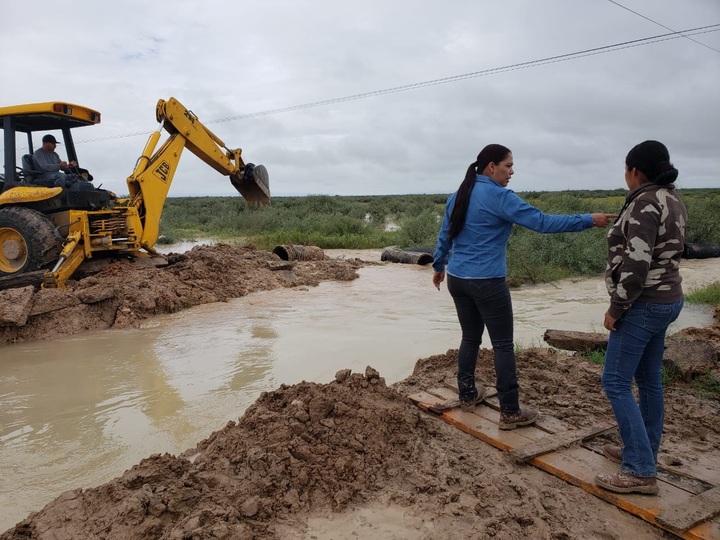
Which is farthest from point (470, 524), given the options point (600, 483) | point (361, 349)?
point (361, 349)

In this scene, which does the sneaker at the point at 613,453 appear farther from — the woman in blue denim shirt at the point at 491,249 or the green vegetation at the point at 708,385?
the green vegetation at the point at 708,385

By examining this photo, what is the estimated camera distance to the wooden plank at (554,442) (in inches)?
132

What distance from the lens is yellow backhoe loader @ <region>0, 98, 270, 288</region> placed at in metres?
8.82

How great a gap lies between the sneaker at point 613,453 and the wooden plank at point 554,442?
0.68ft

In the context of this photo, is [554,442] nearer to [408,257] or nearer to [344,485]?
[344,485]

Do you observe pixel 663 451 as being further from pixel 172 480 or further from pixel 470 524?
pixel 172 480

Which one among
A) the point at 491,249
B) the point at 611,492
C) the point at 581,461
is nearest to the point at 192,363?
the point at 491,249

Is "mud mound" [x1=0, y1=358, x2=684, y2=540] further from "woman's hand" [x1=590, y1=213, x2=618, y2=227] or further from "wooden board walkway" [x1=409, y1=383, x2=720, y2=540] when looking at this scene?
"woman's hand" [x1=590, y1=213, x2=618, y2=227]

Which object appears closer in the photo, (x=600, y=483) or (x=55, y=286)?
(x=600, y=483)

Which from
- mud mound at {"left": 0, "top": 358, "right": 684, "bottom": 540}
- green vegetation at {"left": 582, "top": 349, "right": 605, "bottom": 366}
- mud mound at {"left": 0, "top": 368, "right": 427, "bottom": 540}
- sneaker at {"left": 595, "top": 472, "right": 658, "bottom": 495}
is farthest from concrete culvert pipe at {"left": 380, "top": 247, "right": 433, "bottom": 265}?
sneaker at {"left": 595, "top": 472, "right": 658, "bottom": 495}

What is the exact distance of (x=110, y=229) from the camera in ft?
→ 31.2

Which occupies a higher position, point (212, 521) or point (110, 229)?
point (110, 229)

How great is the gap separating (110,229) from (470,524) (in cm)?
850

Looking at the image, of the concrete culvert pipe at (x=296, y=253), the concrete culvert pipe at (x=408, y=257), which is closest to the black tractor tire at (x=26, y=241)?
the concrete culvert pipe at (x=296, y=253)
